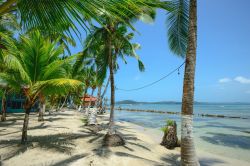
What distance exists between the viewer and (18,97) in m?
30.2

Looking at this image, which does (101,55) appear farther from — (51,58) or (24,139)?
(24,139)

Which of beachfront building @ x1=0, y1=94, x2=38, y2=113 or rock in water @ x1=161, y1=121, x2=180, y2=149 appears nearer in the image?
rock in water @ x1=161, y1=121, x2=180, y2=149

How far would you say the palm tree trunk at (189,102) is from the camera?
235 inches

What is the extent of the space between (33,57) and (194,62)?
6.29 m

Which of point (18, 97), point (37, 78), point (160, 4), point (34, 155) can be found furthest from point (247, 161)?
point (18, 97)

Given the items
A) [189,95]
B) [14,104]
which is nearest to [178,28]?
[189,95]

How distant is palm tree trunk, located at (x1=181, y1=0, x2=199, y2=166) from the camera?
5957 mm

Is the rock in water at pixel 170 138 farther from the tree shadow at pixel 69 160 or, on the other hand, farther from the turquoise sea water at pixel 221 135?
the tree shadow at pixel 69 160

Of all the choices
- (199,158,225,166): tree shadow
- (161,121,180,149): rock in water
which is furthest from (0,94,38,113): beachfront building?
(199,158,225,166): tree shadow

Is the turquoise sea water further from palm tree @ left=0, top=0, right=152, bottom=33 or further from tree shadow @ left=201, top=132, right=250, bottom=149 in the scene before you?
palm tree @ left=0, top=0, right=152, bottom=33

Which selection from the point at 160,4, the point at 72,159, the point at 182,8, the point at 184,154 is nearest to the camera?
the point at 160,4

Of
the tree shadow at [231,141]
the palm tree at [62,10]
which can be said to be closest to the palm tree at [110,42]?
the palm tree at [62,10]

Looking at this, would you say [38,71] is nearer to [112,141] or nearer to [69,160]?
[69,160]

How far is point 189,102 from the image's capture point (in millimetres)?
5973
